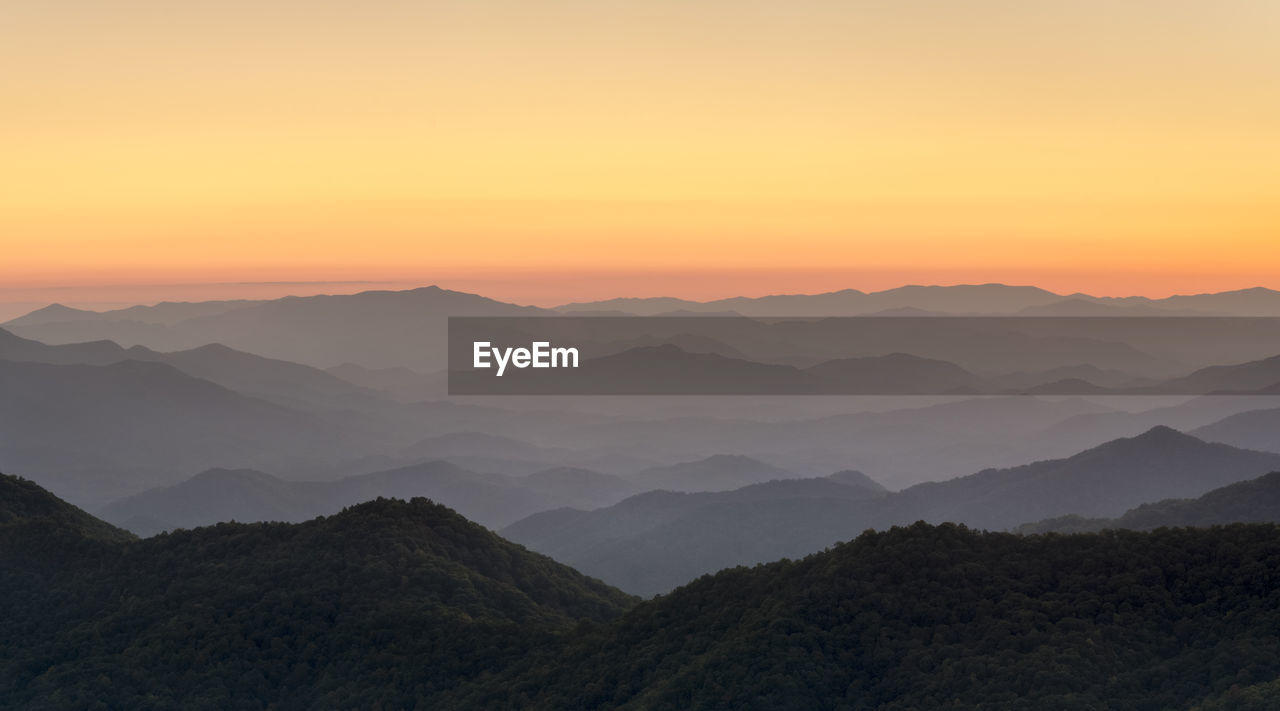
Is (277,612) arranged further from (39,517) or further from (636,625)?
(39,517)

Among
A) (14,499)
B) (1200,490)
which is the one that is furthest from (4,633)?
(1200,490)

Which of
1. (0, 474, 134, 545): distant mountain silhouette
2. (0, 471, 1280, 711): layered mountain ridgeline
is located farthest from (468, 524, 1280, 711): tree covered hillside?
(0, 474, 134, 545): distant mountain silhouette

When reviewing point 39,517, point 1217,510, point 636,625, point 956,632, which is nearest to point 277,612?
point 636,625

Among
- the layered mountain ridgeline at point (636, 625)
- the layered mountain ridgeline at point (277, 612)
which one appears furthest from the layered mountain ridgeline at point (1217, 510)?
the layered mountain ridgeline at point (277, 612)

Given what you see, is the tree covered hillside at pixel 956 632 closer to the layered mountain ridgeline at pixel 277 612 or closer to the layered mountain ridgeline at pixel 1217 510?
the layered mountain ridgeline at pixel 277 612

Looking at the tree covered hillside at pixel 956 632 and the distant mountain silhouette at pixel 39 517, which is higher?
the tree covered hillside at pixel 956 632

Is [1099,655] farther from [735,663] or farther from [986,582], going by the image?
[735,663]
